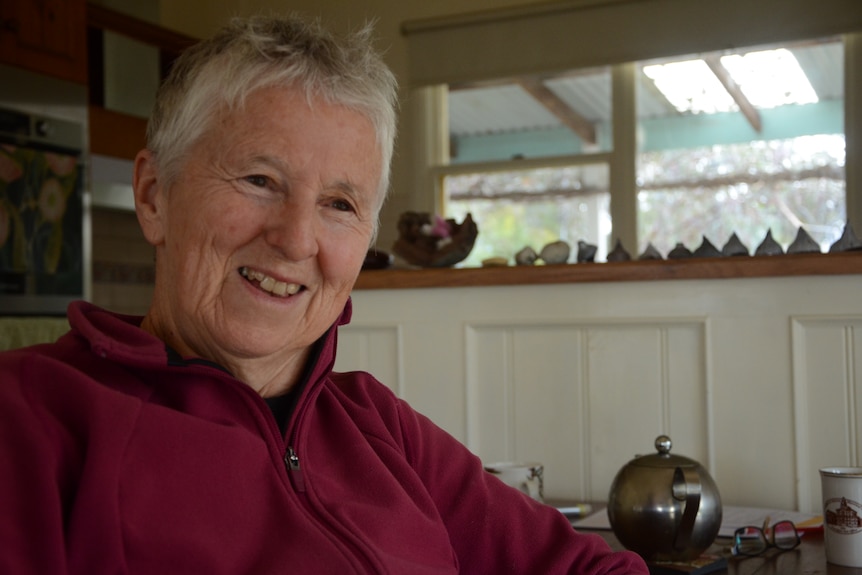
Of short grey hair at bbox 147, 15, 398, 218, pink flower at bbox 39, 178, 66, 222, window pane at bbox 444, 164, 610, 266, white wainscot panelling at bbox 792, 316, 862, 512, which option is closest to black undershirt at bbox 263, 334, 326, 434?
short grey hair at bbox 147, 15, 398, 218

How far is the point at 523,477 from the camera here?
5.37ft

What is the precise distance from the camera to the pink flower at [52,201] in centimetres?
327

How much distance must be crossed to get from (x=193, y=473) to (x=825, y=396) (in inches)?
52.7

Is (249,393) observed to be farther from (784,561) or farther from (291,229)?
(784,561)

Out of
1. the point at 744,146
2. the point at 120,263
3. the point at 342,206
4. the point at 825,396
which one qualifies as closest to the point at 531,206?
the point at 744,146

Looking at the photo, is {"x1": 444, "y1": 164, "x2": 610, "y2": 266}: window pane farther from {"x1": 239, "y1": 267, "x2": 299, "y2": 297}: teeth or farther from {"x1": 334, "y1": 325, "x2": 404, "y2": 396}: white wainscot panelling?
{"x1": 239, "y1": 267, "x2": 299, "y2": 297}: teeth

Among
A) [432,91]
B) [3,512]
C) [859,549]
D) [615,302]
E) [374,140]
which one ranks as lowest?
[859,549]

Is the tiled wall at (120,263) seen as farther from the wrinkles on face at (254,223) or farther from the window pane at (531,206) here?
the wrinkles on face at (254,223)

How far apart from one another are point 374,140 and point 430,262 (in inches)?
45.1

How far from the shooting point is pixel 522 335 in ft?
6.76

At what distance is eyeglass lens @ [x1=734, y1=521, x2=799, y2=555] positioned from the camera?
1.40 metres

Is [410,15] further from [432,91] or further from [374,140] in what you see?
[374,140]

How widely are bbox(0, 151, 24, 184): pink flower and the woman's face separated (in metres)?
2.36

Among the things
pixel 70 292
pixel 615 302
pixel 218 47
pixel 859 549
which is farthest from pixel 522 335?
pixel 70 292
